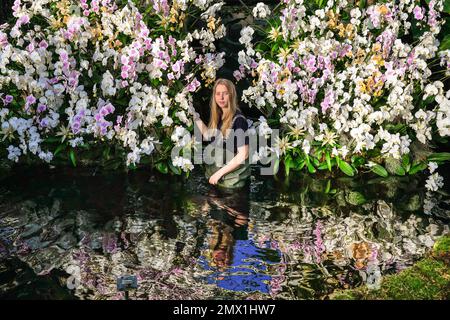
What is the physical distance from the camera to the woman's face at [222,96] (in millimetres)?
6699

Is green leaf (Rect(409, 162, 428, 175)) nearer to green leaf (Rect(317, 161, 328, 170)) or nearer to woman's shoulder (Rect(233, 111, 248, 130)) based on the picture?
green leaf (Rect(317, 161, 328, 170))

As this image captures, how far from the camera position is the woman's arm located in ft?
22.0

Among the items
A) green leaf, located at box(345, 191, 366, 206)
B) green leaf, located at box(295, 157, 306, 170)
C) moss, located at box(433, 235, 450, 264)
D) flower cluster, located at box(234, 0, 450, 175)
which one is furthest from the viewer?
green leaf, located at box(295, 157, 306, 170)

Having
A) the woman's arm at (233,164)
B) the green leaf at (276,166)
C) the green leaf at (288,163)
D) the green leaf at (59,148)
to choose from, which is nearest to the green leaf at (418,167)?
the green leaf at (288,163)

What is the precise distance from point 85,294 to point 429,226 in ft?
10.7

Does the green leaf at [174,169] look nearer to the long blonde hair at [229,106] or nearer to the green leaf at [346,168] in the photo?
the long blonde hair at [229,106]

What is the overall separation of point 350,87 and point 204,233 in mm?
2578

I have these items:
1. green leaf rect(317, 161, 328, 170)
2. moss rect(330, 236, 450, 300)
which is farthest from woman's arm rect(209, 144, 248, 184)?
moss rect(330, 236, 450, 300)

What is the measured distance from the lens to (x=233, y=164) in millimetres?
6754

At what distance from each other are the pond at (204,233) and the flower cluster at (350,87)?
0.42m

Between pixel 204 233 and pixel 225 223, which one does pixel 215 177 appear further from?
pixel 204 233

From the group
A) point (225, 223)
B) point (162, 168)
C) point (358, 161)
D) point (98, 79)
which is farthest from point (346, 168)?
point (98, 79)
